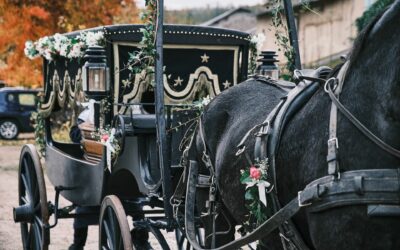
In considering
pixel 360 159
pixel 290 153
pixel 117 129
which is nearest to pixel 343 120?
pixel 360 159

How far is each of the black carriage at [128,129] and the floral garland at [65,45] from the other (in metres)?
0.08

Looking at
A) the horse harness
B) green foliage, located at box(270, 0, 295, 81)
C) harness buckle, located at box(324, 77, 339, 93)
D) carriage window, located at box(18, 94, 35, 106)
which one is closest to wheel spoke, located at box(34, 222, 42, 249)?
green foliage, located at box(270, 0, 295, 81)

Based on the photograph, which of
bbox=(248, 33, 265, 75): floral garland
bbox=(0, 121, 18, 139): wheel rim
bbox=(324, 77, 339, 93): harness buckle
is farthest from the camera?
bbox=(0, 121, 18, 139): wheel rim

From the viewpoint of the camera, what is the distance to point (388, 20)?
306 centimetres

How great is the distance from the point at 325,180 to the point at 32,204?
417 cm

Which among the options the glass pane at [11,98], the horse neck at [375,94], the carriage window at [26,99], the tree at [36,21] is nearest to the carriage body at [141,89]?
the horse neck at [375,94]

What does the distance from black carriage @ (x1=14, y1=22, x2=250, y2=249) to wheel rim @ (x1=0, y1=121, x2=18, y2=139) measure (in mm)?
18196

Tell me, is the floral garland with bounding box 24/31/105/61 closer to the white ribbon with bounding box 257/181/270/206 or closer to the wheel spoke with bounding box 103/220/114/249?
the wheel spoke with bounding box 103/220/114/249

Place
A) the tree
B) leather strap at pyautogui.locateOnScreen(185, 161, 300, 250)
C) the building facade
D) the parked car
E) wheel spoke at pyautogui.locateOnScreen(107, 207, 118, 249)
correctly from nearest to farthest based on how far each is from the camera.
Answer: leather strap at pyautogui.locateOnScreen(185, 161, 300, 250) → wheel spoke at pyautogui.locateOnScreen(107, 207, 118, 249) → the tree → the parked car → the building facade

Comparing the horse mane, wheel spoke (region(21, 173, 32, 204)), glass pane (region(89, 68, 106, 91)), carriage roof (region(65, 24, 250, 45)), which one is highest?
carriage roof (region(65, 24, 250, 45))

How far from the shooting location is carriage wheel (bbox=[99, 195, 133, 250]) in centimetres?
496

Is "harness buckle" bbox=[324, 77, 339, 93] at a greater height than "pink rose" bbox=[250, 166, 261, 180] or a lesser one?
greater

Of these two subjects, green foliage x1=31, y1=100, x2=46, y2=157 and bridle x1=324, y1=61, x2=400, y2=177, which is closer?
bridle x1=324, y1=61, x2=400, y2=177

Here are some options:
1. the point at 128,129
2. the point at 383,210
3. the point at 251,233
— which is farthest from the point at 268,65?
the point at 383,210
